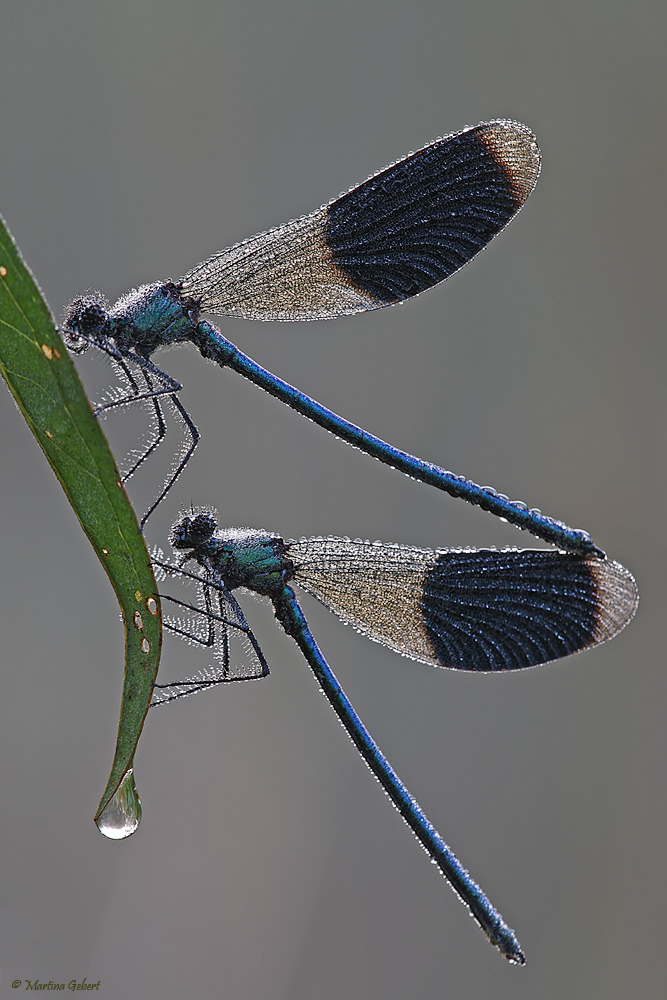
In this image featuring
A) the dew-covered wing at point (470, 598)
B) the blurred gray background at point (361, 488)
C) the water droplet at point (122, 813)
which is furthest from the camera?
the blurred gray background at point (361, 488)

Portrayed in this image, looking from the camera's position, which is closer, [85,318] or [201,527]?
[85,318]

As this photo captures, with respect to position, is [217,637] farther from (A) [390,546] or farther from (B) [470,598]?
(B) [470,598]

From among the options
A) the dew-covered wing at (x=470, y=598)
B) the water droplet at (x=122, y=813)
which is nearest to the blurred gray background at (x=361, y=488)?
the dew-covered wing at (x=470, y=598)

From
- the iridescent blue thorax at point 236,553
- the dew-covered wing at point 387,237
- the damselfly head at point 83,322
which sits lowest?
the iridescent blue thorax at point 236,553

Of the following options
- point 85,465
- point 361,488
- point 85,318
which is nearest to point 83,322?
point 85,318

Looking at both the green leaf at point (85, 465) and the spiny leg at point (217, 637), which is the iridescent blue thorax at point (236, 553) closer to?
the spiny leg at point (217, 637)

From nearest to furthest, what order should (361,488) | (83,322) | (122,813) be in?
(122,813) → (83,322) → (361,488)

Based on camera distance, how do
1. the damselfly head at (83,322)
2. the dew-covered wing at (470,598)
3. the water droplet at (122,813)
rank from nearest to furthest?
the water droplet at (122,813)
the damselfly head at (83,322)
the dew-covered wing at (470,598)

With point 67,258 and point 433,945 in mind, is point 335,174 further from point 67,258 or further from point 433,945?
point 433,945
